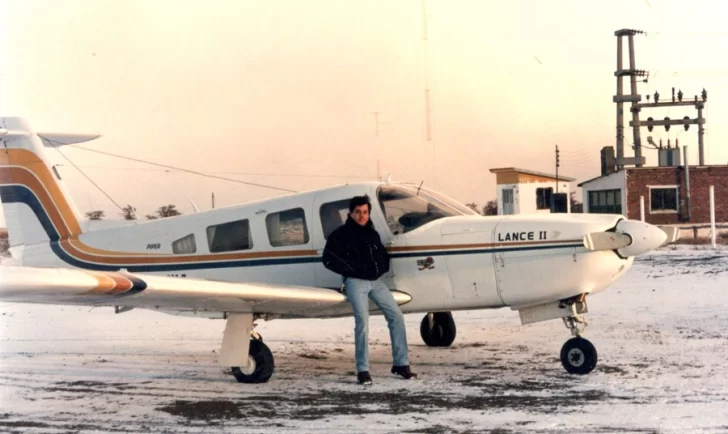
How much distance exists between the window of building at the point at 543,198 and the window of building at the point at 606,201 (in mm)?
2182

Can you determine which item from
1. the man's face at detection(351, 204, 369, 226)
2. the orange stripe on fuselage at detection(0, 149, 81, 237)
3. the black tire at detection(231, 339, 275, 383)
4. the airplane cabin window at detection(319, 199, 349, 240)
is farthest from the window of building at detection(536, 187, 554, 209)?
the black tire at detection(231, 339, 275, 383)

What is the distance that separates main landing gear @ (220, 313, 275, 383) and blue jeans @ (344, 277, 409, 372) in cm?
96

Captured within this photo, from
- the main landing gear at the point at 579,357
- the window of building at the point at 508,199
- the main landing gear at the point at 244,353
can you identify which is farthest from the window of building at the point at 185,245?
the window of building at the point at 508,199

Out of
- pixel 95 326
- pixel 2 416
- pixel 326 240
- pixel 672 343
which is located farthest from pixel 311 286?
pixel 95 326

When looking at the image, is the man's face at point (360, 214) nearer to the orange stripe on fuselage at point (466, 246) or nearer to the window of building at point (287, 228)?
the orange stripe on fuselage at point (466, 246)

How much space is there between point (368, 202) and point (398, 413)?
2504 millimetres

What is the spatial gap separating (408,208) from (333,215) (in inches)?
31.0

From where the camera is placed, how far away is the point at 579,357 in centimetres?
848

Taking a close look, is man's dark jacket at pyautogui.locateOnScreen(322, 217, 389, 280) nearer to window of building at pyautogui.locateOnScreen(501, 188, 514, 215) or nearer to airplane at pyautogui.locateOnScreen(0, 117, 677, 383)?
airplane at pyautogui.locateOnScreen(0, 117, 677, 383)

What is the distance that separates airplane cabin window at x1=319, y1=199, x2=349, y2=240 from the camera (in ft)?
30.8

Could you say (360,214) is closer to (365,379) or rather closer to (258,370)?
(365,379)

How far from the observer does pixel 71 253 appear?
36.7ft

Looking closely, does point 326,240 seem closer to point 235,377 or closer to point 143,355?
point 235,377

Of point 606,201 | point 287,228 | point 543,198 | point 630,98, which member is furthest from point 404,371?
point 630,98
